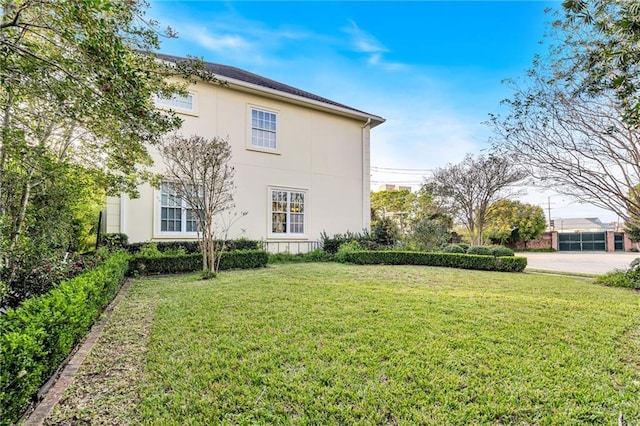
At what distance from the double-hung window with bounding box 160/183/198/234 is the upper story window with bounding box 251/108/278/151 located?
11.2ft

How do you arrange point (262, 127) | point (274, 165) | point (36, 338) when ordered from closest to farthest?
point (36, 338) < point (262, 127) < point (274, 165)

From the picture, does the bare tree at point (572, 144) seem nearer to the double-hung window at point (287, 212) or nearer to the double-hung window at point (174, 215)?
the double-hung window at point (287, 212)

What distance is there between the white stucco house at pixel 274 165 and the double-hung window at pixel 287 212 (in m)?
0.04

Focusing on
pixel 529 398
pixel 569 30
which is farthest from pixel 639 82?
pixel 569 30

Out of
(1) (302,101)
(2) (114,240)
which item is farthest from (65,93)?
(1) (302,101)

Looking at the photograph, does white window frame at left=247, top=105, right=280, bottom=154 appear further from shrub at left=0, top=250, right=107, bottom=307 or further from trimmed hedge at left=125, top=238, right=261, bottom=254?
shrub at left=0, top=250, right=107, bottom=307

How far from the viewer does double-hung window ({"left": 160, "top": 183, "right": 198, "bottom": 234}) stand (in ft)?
32.6

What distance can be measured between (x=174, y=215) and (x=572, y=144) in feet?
38.0

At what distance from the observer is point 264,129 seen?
11.9 meters

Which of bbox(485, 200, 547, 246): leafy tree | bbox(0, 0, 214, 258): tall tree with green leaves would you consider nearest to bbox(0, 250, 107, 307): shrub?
bbox(0, 0, 214, 258): tall tree with green leaves

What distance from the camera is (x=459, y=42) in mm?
8156

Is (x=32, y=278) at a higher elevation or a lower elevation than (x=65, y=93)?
lower

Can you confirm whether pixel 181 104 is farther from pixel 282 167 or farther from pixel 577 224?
pixel 577 224

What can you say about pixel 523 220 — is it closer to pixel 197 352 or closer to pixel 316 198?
pixel 316 198
